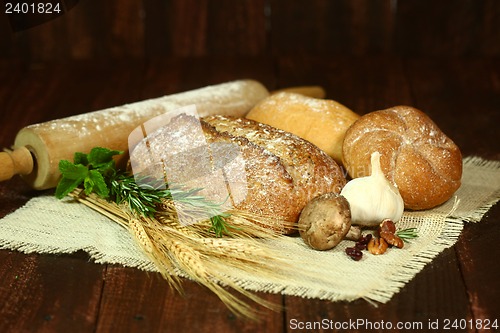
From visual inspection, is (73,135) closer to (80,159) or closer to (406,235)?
(80,159)

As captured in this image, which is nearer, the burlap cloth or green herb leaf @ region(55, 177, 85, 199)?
the burlap cloth

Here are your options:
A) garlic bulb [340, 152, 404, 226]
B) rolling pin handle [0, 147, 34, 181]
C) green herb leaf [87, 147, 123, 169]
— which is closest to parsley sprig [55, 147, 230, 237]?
green herb leaf [87, 147, 123, 169]

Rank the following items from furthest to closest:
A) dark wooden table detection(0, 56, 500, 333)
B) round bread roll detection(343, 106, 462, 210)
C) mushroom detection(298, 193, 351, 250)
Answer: round bread roll detection(343, 106, 462, 210) → mushroom detection(298, 193, 351, 250) → dark wooden table detection(0, 56, 500, 333)

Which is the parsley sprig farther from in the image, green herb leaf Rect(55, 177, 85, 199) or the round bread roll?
the round bread roll

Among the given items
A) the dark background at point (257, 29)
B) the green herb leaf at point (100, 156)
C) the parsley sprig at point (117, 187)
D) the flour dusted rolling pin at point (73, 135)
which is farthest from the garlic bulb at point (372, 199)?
the dark background at point (257, 29)

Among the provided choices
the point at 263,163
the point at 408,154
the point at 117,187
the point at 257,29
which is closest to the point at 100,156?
the point at 117,187

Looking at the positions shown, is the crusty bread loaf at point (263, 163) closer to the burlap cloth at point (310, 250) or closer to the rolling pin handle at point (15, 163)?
the burlap cloth at point (310, 250)
